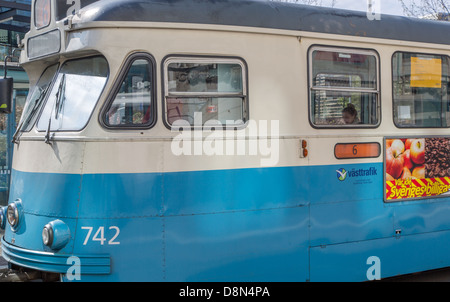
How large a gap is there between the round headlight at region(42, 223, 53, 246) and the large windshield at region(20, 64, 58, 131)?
3.74 feet

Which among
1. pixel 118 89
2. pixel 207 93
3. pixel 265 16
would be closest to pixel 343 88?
pixel 265 16

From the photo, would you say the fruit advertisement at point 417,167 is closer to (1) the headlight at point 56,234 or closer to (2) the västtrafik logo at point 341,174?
(2) the västtrafik logo at point 341,174

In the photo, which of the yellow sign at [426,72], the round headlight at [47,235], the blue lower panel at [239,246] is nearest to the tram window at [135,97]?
the blue lower panel at [239,246]

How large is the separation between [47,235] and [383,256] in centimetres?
339

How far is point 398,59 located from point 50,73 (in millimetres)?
3665

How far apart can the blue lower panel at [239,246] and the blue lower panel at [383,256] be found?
0.71 feet

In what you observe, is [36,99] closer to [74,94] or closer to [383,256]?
[74,94]

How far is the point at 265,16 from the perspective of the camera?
5.16 metres

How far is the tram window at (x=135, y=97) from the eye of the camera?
474cm

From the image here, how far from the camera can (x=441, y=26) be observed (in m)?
6.40

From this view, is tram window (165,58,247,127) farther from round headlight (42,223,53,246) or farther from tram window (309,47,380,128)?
round headlight (42,223,53,246)

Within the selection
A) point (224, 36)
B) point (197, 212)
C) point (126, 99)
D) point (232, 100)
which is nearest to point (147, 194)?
point (197, 212)

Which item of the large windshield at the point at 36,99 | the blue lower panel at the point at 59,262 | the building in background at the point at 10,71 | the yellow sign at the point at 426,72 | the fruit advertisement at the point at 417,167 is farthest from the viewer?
the building in background at the point at 10,71

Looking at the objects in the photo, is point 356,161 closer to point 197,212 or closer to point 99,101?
point 197,212
